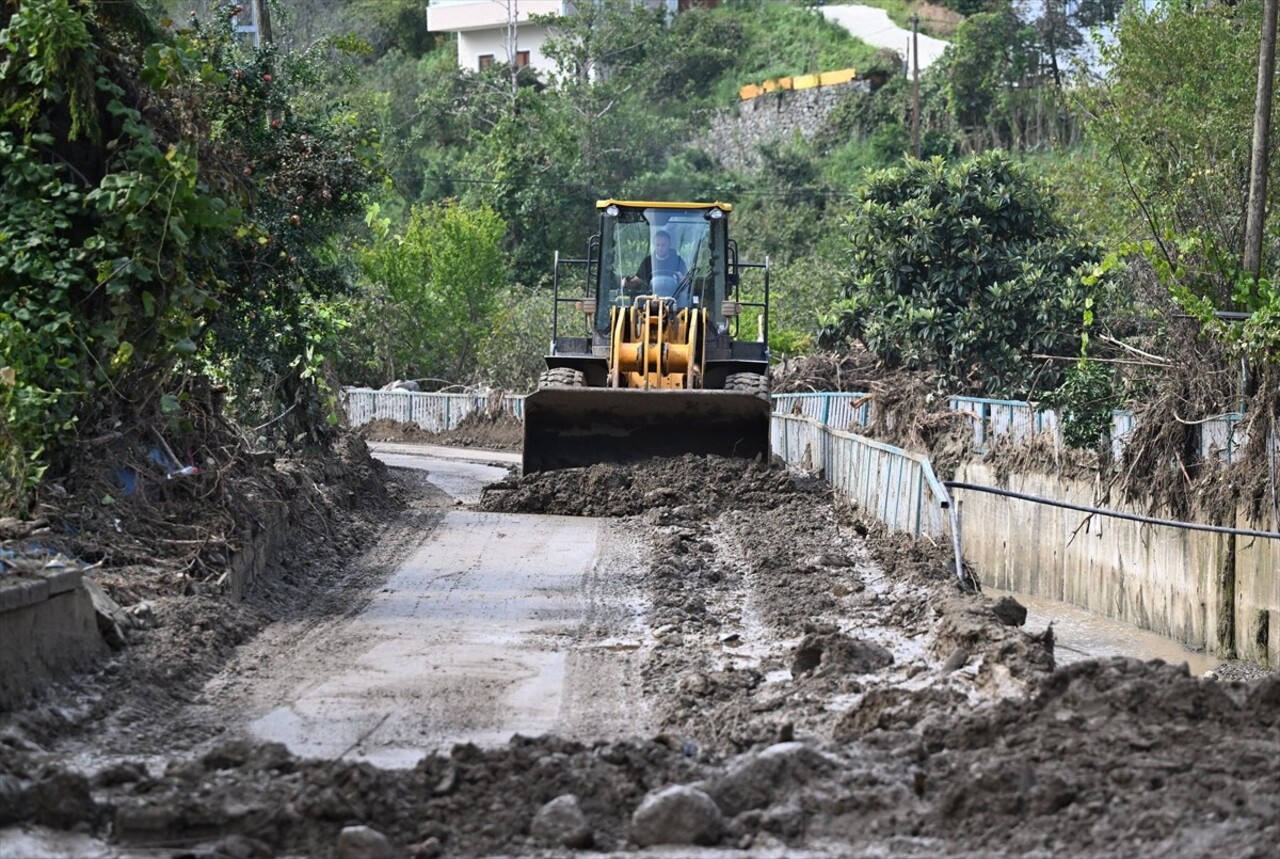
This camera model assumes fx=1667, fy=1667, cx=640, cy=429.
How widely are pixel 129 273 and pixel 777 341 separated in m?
31.7

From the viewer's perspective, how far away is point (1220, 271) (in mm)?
17906

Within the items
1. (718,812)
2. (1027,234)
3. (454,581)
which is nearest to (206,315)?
(454,581)

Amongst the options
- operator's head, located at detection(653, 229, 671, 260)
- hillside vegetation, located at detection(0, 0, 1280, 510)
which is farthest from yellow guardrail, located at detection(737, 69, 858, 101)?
operator's head, located at detection(653, 229, 671, 260)

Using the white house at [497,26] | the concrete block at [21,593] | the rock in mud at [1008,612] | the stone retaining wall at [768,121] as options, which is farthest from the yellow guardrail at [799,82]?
the concrete block at [21,593]

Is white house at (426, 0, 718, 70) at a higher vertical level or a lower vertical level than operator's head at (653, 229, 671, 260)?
higher

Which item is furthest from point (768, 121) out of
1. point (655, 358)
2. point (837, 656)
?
point (837, 656)

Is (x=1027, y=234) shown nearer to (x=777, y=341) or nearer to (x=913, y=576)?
(x=777, y=341)

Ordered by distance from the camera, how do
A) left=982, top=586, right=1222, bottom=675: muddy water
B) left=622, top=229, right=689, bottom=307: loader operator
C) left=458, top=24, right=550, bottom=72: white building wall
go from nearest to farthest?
1. left=982, top=586, right=1222, bottom=675: muddy water
2. left=622, top=229, right=689, bottom=307: loader operator
3. left=458, top=24, right=550, bottom=72: white building wall

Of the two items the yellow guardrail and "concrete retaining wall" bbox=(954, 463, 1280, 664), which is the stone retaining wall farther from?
"concrete retaining wall" bbox=(954, 463, 1280, 664)

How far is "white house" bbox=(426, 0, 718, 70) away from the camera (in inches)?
2758

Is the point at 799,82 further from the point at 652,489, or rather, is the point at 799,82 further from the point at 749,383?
the point at 652,489

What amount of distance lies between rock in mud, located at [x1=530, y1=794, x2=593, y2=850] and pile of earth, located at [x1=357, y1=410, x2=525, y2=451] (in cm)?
3029

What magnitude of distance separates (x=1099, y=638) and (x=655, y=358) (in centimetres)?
681

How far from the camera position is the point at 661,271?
74.3ft
